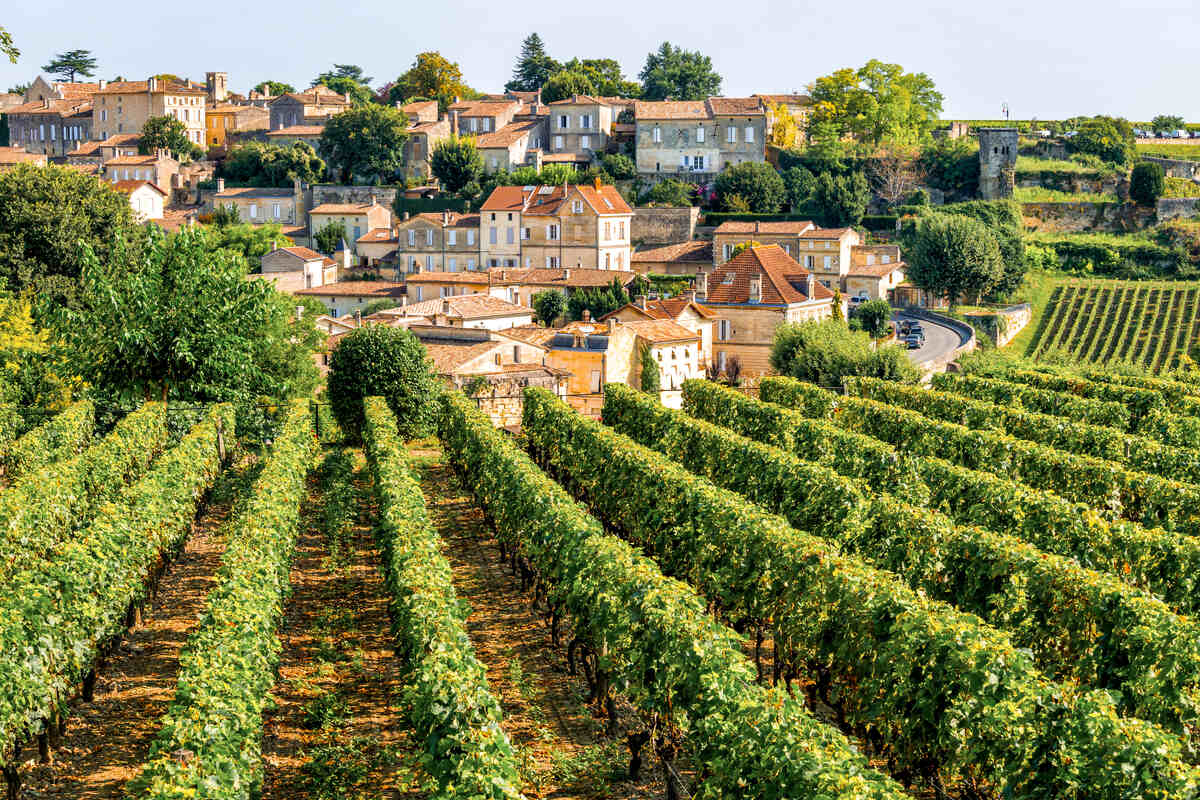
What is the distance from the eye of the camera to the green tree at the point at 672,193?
75.9 m

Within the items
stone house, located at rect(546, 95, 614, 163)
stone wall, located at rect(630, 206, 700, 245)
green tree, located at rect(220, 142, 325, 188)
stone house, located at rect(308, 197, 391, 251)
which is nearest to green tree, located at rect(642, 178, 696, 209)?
stone wall, located at rect(630, 206, 700, 245)

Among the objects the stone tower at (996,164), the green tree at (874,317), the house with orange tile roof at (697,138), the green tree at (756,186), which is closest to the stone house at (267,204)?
the house with orange tile roof at (697,138)

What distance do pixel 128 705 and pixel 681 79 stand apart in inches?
3437

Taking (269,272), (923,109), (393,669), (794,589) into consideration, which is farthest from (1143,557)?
(923,109)

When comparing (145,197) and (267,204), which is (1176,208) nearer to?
(267,204)

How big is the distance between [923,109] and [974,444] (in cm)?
7158

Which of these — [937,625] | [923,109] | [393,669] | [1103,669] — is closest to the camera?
[937,625]

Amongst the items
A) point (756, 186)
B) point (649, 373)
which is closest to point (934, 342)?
point (649, 373)

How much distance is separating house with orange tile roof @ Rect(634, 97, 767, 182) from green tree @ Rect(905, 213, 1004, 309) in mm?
19085

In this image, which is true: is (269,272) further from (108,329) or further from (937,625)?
(937,625)

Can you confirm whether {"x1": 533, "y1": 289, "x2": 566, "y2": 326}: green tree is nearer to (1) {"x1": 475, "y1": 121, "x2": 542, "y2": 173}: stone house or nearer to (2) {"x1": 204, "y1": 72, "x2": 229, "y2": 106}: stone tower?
(1) {"x1": 475, "y1": 121, "x2": 542, "y2": 173}: stone house

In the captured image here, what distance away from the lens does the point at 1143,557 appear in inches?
613

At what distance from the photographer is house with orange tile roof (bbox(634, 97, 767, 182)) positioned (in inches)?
3140

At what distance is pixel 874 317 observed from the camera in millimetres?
56844
